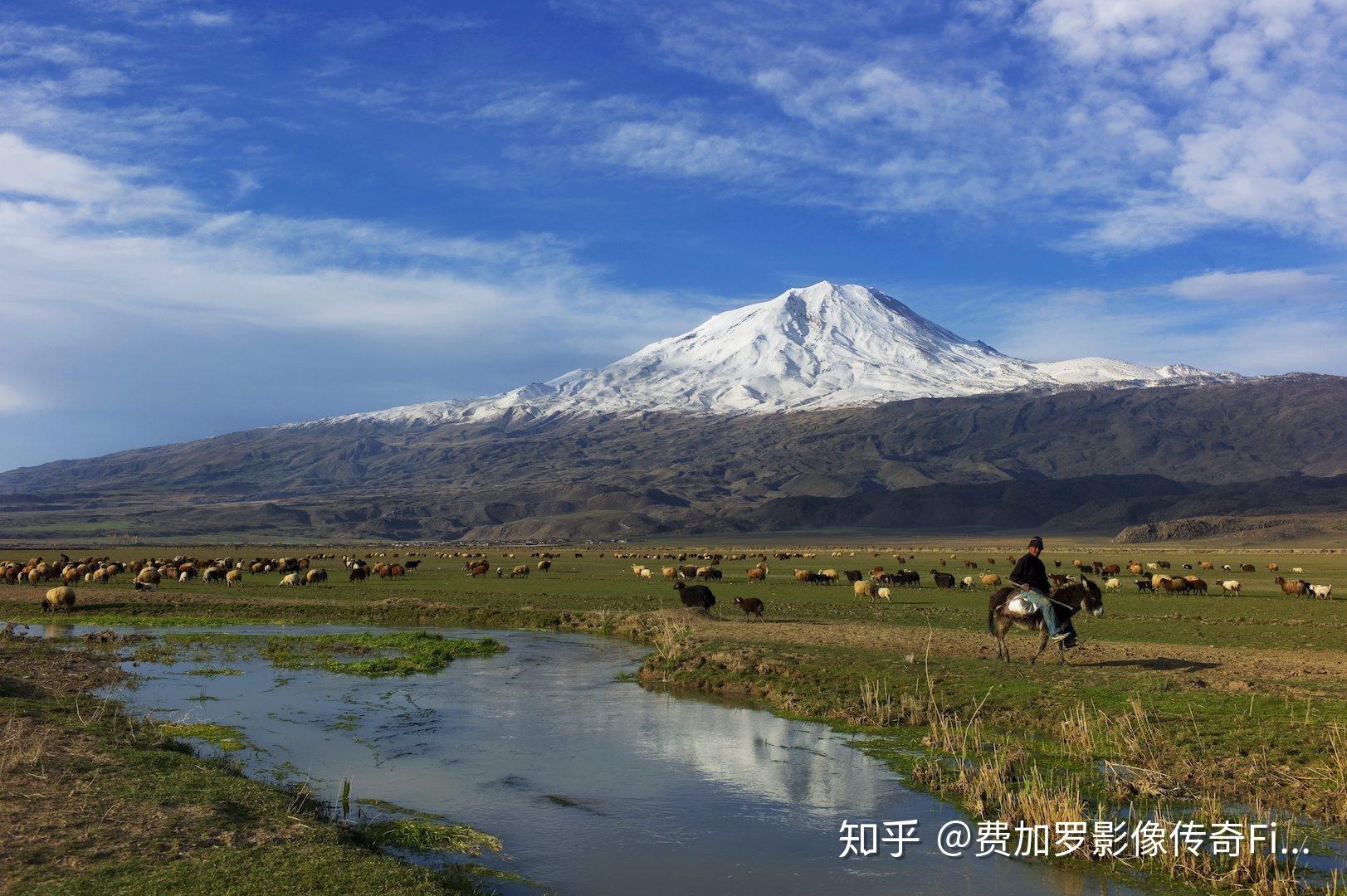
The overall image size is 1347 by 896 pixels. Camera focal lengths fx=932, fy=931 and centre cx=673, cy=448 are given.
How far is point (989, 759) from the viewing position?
14461 millimetres

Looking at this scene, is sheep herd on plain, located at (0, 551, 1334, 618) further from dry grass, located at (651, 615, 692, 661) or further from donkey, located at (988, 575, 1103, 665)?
donkey, located at (988, 575, 1103, 665)

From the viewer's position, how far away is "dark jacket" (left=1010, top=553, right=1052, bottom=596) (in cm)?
1900

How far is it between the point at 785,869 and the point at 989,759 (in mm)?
4918

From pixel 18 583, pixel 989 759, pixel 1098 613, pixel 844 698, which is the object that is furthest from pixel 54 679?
pixel 18 583

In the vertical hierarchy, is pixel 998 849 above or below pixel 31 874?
below

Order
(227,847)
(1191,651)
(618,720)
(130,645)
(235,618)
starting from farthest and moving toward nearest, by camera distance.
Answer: (235,618)
(130,645)
(1191,651)
(618,720)
(227,847)

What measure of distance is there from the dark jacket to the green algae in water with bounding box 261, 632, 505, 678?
50.7 ft

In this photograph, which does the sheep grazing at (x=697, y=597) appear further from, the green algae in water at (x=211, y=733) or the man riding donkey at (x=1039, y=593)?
the green algae in water at (x=211, y=733)

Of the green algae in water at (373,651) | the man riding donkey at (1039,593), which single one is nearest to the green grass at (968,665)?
the green algae in water at (373,651)

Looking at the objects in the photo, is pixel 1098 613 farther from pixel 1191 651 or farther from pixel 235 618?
pixel 235 618

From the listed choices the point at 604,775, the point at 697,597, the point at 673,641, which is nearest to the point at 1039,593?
the point at 604,775

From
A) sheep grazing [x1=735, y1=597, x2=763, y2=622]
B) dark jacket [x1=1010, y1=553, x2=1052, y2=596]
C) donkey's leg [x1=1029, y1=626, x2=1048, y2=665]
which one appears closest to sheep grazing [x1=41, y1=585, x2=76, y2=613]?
sheep grazing [x1=735, y1=597, x2=763, y2=622]

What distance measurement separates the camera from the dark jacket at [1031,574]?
1900 cm

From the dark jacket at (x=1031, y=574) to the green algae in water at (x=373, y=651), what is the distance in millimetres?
15449
